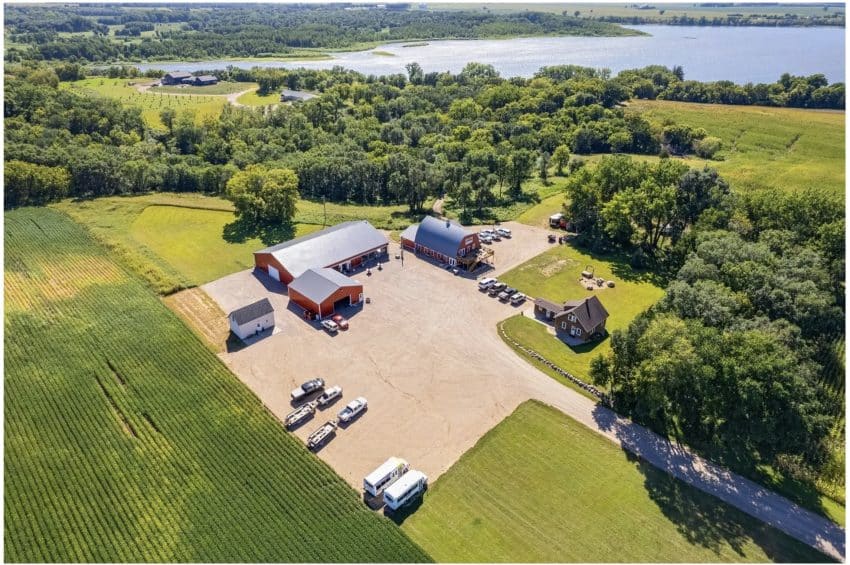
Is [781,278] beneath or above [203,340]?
above

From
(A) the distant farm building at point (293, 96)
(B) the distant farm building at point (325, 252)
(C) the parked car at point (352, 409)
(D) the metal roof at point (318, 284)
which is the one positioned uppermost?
(A) the distant farm building at point (293, 96)

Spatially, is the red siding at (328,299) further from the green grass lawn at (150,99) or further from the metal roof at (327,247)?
the green grass lawn at (150,99)

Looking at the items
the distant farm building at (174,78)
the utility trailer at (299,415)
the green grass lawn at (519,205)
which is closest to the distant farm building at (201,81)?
the distant farm building at (174,78)

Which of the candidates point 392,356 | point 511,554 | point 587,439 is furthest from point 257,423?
point 587,439

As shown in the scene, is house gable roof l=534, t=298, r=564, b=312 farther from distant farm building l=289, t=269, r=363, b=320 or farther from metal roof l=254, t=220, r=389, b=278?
metal roof l=254, t=220, r=389, b=278

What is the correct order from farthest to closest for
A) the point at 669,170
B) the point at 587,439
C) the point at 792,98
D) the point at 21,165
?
the point at 792,98
the point at 21,165
the point at 669,170
the point at 587,439

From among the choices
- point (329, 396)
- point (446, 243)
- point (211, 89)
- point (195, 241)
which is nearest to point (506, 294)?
point (446, 243)

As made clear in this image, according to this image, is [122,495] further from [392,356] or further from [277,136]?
[277,136]
